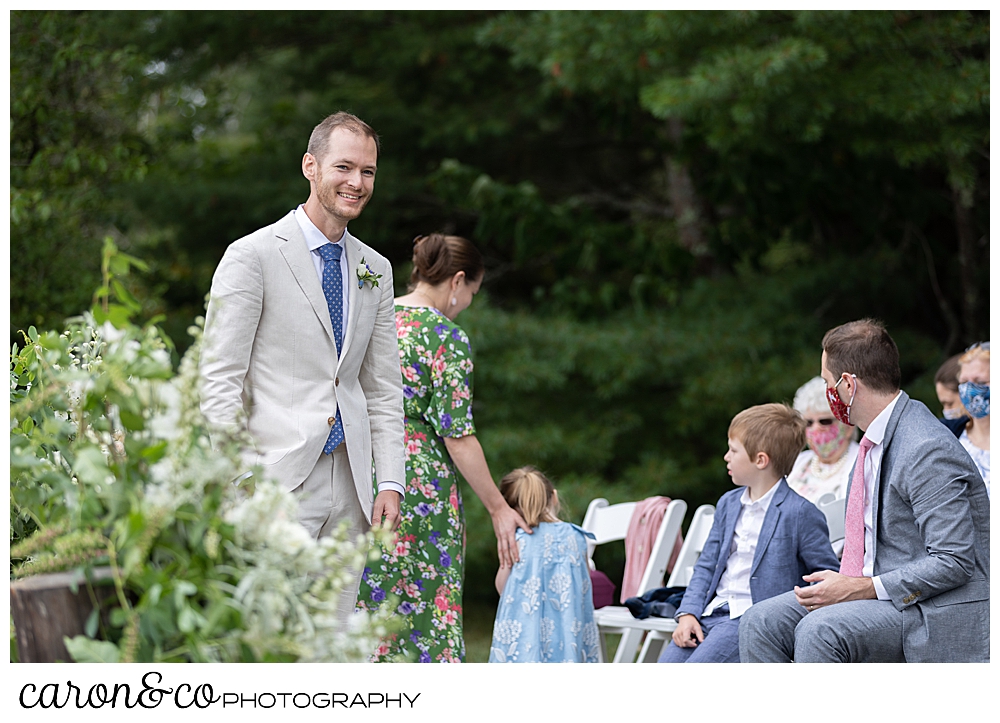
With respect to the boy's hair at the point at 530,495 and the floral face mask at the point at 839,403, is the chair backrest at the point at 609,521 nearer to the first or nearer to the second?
the boy's hair at the point at 530,495

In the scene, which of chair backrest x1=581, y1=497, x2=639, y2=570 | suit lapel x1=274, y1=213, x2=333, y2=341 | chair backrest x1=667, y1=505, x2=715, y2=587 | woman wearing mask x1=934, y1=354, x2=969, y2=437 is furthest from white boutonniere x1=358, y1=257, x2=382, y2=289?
woman wearing mask x1=934, y1=354, x2=969, y2=437

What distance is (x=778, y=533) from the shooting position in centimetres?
292

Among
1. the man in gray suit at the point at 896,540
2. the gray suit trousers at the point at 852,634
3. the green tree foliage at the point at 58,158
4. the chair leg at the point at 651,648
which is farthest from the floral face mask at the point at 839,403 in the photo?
the green tree foliage at the point at 58,158

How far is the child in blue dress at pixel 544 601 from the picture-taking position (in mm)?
3363

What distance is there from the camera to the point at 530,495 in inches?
135

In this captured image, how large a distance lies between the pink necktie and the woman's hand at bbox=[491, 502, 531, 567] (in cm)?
105

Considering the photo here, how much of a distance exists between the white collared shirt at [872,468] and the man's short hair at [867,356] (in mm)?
55

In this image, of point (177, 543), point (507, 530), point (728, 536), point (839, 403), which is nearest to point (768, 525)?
point (728, 536)

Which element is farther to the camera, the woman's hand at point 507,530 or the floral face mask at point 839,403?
the woman's hand at point 507,530

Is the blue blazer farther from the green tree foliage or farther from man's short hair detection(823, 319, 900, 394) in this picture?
the green tree foliage

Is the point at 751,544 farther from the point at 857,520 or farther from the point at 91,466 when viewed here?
the point at 91,466
